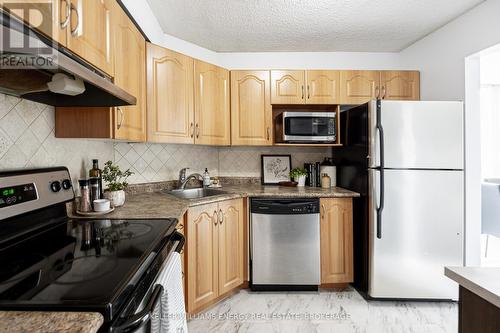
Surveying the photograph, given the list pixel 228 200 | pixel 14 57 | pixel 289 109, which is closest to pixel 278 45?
pixel 289 109

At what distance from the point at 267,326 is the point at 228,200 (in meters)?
0.99

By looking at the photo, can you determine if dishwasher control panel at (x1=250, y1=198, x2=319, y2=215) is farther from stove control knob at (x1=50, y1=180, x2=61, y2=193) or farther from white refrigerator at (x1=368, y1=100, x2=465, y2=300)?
stove control knob at (x1=50, y1=180, x2=61, y2=193)

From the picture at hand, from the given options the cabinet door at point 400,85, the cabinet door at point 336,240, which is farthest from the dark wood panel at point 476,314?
the cabinet door at point 400,85

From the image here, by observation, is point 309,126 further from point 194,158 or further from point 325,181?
point 194,158

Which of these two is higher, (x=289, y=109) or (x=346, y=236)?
(x=289, y=109)

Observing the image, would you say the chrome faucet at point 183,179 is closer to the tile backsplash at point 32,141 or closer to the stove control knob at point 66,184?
the tile backsplash at point 32,141

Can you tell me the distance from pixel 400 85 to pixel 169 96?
2312mm

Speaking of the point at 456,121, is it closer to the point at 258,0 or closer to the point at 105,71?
the point at 258,0

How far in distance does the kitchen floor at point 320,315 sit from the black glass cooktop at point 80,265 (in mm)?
1145

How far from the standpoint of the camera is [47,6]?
3.06ft

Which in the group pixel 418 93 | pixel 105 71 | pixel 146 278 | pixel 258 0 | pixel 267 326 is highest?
pixel 258 0

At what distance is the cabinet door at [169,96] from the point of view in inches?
77.6

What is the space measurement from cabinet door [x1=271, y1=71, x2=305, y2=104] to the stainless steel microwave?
0.21 meters

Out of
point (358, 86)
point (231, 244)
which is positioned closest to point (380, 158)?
point (358, 86)
